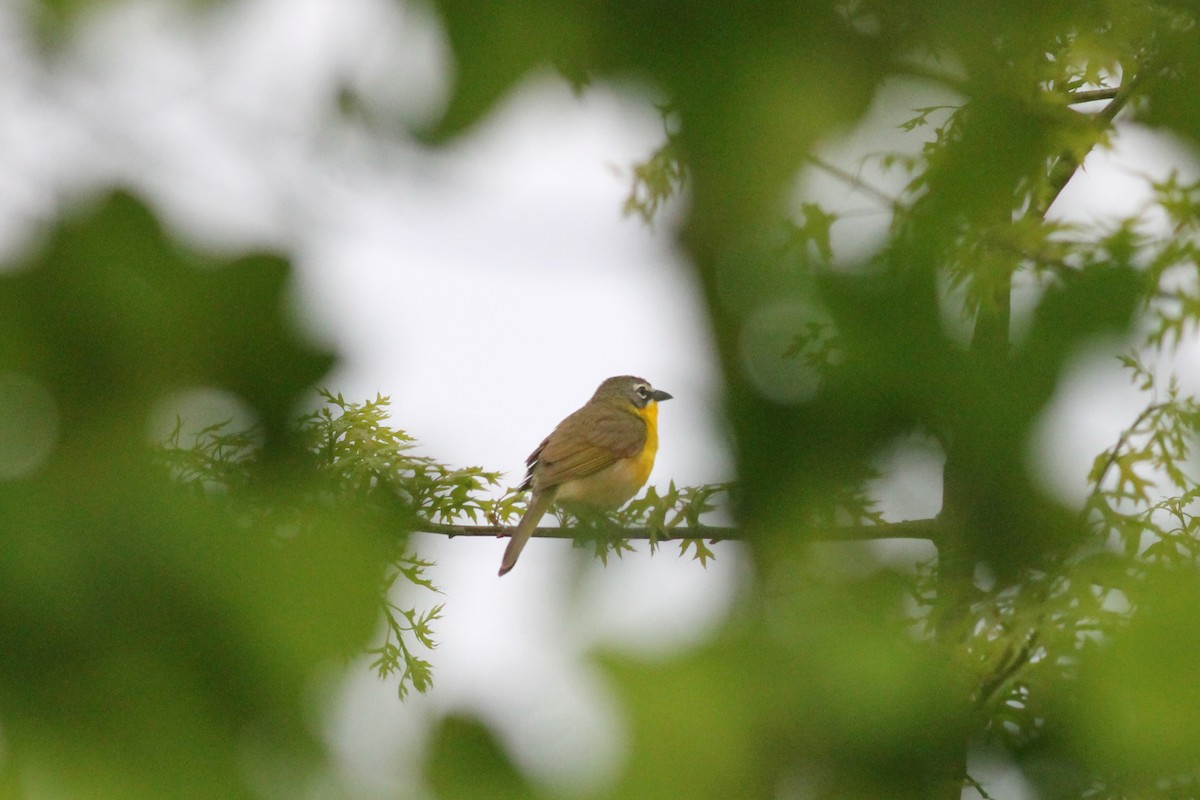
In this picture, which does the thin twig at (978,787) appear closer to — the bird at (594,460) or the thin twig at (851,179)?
the thin twig at (851,179)

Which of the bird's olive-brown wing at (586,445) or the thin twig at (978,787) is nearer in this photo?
the thin twig at (978,787)

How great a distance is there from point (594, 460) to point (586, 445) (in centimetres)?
14

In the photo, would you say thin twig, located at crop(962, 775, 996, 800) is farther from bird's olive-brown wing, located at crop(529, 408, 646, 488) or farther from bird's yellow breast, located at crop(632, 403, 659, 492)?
bird's yellow breast, located at crop(632, 403, 659, 492)

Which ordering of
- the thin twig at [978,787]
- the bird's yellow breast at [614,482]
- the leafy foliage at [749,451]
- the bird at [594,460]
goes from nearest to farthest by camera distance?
the leafy foliage at [749,451]
the thin twig at [978,787]
the bird at [594,460]
the bird's yellow breast at [614,482]

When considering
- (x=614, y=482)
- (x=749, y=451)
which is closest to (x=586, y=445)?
(x=614, y=482)

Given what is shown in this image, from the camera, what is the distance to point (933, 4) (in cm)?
86

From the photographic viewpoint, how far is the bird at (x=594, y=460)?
25.1 feet

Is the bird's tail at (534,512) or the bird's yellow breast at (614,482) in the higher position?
the bird's yellow breast at (614,482)

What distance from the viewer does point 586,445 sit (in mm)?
8242

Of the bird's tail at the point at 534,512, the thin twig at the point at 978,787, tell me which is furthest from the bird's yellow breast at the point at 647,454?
the thin twig at the point at 978,787

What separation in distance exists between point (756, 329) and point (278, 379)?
0.34 m

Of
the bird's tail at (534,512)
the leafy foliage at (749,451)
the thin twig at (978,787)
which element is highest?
the leafy foliage at (749,451)

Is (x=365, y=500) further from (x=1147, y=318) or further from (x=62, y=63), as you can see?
(x=1147, y=318)

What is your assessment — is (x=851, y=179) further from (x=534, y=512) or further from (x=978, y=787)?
(x=534, y=512)
